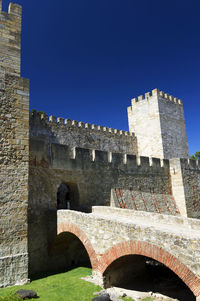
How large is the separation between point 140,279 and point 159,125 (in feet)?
48.7

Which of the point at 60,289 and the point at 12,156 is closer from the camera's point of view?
the point at 60,289

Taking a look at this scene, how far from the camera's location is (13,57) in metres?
8.07

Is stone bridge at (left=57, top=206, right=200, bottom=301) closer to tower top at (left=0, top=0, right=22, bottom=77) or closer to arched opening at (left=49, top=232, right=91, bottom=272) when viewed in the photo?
arched opening at (left=49, top=232, right=91, bottom=272)

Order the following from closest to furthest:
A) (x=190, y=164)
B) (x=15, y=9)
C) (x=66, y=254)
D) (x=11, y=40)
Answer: (x=11, y=40) → (x=15, y=9) → (x=66, y=254) → (x=190, y=164)

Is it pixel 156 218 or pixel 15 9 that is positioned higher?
pixel 15 9

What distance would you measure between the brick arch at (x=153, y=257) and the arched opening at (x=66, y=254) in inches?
117

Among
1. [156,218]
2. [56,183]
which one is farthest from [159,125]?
[156,218]

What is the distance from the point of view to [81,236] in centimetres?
718

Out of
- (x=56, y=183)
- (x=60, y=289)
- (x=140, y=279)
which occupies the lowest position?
(x=140, y=279)

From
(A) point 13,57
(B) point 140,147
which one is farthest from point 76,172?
(B) point 140,147

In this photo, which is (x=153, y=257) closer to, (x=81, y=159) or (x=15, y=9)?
(x=81, y=159)

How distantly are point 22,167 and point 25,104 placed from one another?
6.95 ft

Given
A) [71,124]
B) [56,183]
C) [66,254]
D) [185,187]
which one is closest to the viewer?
[66,254]

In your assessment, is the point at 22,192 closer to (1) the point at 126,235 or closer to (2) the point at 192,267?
(1) the point at 126,235
